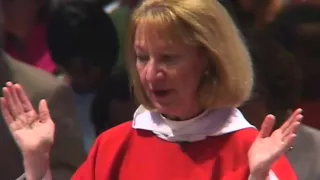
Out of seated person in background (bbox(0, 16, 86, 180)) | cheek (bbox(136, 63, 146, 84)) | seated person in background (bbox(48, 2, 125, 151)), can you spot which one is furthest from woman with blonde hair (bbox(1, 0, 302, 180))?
seated person in background (bbox(48, 2, 125, 151))

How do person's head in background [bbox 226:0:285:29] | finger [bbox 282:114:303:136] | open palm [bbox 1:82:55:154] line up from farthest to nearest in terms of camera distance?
person's head in background [bbox 226:0:285:29] < open palm [bbox 1:82:55:154] < finger [bbox 282:114:303:136]

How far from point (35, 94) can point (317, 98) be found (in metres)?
0.58

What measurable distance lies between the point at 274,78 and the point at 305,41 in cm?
15

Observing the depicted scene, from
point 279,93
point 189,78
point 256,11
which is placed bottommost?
point 279,93

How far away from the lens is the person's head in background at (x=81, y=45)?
4.80ft

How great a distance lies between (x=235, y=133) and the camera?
103 cm

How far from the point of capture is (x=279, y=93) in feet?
4.52

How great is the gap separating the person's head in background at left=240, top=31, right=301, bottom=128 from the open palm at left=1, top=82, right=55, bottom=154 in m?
0.45

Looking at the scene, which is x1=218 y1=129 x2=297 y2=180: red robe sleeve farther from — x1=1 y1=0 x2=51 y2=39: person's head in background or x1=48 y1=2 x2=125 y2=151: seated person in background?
x1=1 y1=0 x2=51 y2=39: person's head in background

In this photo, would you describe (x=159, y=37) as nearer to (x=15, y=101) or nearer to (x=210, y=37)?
(x=210, y=37)

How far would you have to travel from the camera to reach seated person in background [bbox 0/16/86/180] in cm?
131

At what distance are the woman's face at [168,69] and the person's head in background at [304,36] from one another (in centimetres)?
51

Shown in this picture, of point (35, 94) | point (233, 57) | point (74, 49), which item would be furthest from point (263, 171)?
point (74, 49)

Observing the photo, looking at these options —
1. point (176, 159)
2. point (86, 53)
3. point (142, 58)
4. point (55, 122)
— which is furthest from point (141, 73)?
point (86, 53)
